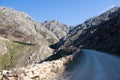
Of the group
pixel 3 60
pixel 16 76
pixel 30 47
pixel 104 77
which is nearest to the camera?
pixel 16 76

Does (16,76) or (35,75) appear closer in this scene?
(16,76)

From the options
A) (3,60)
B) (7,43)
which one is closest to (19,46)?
(7,43)

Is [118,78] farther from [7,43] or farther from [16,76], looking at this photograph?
[7,43]

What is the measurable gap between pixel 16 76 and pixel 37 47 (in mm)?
165926

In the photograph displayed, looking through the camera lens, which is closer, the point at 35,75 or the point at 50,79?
the point at 35,75

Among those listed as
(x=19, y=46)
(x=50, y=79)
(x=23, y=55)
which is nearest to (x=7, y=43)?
(x=19, y=46)

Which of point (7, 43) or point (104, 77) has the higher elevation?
point (7, 43)

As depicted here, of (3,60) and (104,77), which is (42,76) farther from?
(3,60)

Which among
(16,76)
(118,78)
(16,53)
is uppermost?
(16,53)

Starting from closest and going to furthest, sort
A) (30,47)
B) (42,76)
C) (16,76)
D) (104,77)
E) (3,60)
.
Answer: (16,76)
(104,77)
(42,76)
(3,60)
(30,47)

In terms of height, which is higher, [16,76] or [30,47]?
[30,47]

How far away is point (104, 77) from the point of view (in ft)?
66.7

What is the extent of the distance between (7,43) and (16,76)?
588 ft

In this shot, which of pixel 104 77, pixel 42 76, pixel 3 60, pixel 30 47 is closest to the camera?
pixel 104 77
